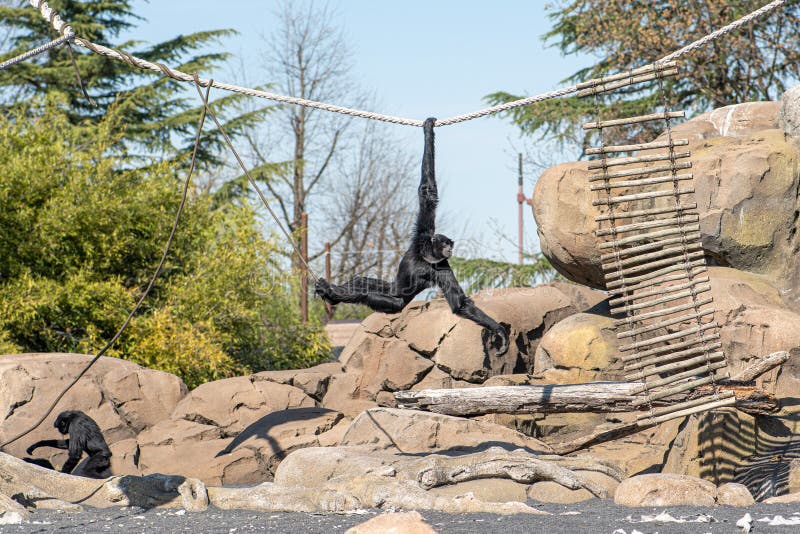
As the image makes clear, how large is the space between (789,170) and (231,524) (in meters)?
9.21

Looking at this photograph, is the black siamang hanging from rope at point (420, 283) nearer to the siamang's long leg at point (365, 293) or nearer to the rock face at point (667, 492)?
the siamang's long leg at point (365, 293)

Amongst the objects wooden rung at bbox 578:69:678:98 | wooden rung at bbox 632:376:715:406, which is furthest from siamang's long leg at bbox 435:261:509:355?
wooden rung at bbox 578:69:678:98

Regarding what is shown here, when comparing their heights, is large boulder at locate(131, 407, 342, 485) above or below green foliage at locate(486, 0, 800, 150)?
below

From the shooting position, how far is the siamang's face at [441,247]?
7.99m

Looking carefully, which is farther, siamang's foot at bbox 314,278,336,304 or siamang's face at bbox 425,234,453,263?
siamang's foot at bbox 314,278,336,304

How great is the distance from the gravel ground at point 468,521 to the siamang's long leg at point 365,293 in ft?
5.99

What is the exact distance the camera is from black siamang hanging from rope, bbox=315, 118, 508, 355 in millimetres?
8016

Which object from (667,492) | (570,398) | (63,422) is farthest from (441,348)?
(667,492)

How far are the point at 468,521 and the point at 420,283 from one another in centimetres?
217

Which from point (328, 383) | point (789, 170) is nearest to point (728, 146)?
point (789, 170)

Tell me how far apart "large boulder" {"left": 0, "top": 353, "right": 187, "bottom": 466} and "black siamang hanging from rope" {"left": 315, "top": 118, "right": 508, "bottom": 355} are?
642 cm

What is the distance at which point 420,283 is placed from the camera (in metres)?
8.23

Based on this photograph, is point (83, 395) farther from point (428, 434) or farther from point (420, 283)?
point (420, 283)

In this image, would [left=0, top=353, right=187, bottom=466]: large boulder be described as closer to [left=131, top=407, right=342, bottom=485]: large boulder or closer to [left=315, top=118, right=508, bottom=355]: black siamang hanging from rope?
[left=131, top=407, right=342, bottom=485]: large boulder
